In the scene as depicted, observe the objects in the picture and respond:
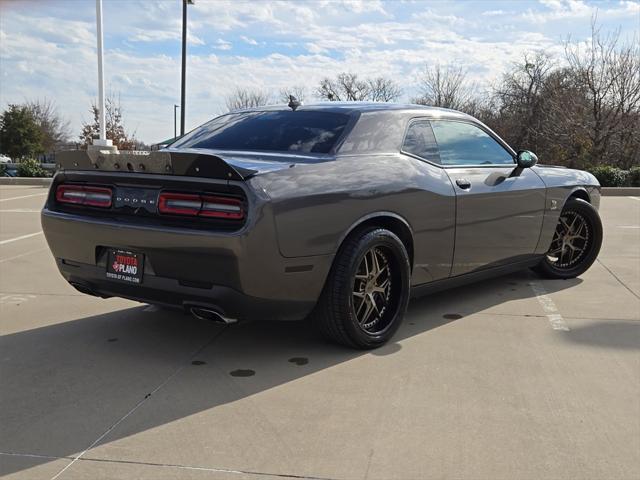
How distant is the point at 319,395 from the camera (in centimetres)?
311

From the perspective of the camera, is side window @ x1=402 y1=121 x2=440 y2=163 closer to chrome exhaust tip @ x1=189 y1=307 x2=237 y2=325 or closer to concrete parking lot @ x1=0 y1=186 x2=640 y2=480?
concrete parking lot @ x1=0 y1=186 x2=640 y2=480

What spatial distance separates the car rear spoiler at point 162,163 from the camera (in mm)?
3131

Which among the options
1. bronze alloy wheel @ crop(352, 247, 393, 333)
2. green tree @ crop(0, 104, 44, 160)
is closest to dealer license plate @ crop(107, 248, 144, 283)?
bronze alloy wheel @ crop(352, 247, 393, 333)

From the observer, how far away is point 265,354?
147 inches

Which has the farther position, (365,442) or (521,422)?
(521,422)

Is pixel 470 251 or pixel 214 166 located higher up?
pixel 214 166

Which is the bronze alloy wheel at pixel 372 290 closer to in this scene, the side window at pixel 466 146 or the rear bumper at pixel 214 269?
the rear bumper at pixel 214 269

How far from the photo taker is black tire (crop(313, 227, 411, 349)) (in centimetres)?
352

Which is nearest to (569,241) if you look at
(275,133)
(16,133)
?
(275,133)

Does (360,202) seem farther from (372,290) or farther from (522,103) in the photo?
(522,103)

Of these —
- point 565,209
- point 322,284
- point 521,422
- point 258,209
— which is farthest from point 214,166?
point 565,209

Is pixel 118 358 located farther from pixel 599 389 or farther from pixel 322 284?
pixel 599 389

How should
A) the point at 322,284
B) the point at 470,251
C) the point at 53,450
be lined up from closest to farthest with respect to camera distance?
the point at 53,450
the point at 322,284
the point at 470,251

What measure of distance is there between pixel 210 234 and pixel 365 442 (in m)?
1.25
